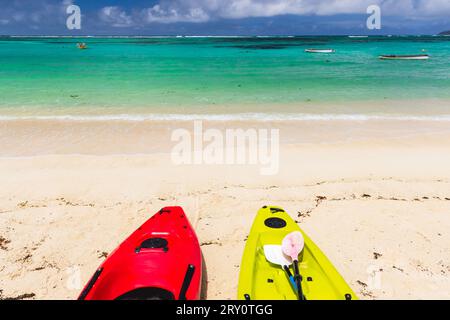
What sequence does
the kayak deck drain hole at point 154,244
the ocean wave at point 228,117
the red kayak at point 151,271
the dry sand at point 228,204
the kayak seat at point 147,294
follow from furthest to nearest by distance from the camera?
1. the ocean wave at point 228,117
2. the dry sand at point 228,204
3. the kayak deck drain hole at point 154,244
4. the kayak seat at point 147,294
5. the red kayak at point 151,271

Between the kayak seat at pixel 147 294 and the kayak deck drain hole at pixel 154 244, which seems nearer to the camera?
the kayak seat at pixel 147 294

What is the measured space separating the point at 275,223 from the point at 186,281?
179 centimetres

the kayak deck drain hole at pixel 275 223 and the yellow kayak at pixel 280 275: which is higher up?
the kayak deck drain hole at pixel 275 223

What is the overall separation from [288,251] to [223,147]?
5523 mm

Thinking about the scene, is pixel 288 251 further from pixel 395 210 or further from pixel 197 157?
pixel 197 157

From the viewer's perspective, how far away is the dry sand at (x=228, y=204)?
4.38 meters

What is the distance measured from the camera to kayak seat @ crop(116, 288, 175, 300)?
12.1 feet

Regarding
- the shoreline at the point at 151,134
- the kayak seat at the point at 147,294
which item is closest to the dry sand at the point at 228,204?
the shoreline at the point at 151,134

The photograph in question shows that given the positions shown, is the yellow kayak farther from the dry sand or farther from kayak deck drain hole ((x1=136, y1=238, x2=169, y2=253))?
kayak deck drain hole ((x1=136, y1=238, x2=169, y2=253))

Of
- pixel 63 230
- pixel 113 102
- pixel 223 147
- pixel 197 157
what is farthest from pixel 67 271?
pixel 113 102

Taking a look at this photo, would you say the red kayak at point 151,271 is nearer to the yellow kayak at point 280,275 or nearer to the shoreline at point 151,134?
the yellow kayak at point 280,275

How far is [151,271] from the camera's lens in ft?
12.7
